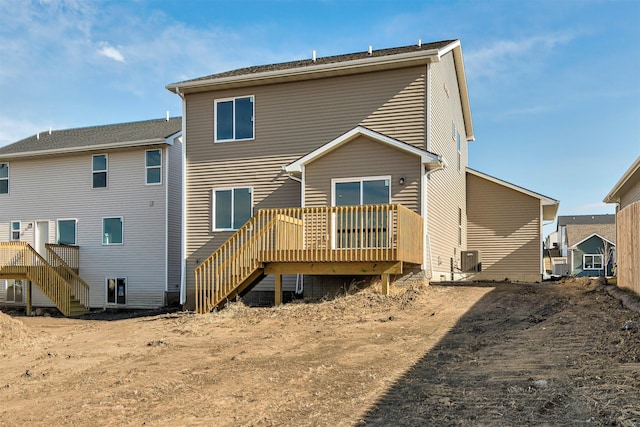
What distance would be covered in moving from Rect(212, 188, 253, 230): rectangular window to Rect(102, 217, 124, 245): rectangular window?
6.61m

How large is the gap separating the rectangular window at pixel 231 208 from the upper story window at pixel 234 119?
166 centimetres

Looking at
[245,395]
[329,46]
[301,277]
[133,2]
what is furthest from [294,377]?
[329,46]

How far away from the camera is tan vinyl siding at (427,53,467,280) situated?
1505cm

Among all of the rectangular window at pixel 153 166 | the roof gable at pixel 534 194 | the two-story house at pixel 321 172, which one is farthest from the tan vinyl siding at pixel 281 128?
the roof gable at pixel 534 194

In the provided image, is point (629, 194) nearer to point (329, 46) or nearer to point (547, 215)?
point (547, 215)

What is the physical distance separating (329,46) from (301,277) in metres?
8.28

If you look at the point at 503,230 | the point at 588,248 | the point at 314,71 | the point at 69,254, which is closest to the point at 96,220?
the point at 69,254

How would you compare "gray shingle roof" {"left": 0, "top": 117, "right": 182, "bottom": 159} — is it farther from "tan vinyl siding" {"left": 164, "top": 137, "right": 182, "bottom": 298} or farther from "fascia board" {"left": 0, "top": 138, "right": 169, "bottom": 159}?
"tan vinyl siding" {"left": 164, "top": 137, "right": 182, "bottom": 298}

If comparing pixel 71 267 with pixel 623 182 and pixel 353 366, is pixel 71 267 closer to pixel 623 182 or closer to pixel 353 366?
pixel 353 366

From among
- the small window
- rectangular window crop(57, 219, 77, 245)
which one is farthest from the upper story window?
the small window

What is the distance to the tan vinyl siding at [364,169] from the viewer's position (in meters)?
13.9

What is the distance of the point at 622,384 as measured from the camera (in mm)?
5391

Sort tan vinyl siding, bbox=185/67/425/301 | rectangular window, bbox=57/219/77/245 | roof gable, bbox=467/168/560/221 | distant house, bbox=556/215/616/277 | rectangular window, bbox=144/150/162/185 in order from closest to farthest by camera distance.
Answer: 1. tan vinyl siding, bbox=185/67/425/301
2. roof gable, bbox=467/168/560/221
3. rectangular window, bbox=144/150/162/185
4. rectangular window, bbox=57/219/77/245
5. distant house, bbox=556/215/616/277

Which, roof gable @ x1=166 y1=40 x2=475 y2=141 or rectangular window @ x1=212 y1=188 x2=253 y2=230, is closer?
roof gable @ x1=166 y1=40 x2=475 y2=141
